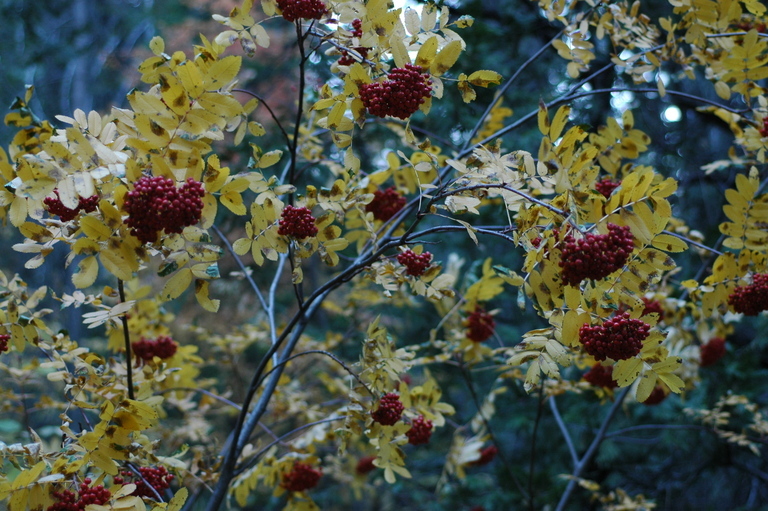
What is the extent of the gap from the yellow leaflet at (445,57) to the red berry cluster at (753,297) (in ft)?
3.04

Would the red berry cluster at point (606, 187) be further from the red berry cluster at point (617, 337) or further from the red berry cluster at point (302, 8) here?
the red berry cluster at point (302, 8)

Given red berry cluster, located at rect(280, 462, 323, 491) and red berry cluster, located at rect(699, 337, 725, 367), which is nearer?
red berry cluster, located at rect(280, 462, 323, 491)

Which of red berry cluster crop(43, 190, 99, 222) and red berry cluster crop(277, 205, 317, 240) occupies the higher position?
red berry cluster crop(43, 190, 99, 222)

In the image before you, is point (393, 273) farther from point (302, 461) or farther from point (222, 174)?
point (302, 461)

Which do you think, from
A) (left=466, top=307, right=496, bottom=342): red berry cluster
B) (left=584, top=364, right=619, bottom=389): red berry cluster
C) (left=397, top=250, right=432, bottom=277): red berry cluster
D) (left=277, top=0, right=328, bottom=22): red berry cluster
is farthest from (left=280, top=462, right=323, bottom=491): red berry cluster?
(left=277, top=0, right=328, bottom=22): red berry cluster

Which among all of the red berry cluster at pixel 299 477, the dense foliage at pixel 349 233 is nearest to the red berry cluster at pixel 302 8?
the dense foliage at pixel 349 233

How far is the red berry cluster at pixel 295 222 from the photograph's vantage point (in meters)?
1.26

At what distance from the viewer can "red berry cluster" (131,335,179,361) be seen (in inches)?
76.0

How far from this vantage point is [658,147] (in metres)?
4.86

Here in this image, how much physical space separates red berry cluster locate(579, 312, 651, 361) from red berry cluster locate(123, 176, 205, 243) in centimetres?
77

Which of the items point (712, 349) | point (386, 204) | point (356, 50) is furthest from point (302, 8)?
point (712, 349)

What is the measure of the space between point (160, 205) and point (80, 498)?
616 mm

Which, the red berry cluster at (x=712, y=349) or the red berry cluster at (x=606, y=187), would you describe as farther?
the red berry cluster at (x=712, y=349)

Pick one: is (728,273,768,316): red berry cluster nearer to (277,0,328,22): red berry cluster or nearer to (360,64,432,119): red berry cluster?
(360,64,432,119): red berry cluster
